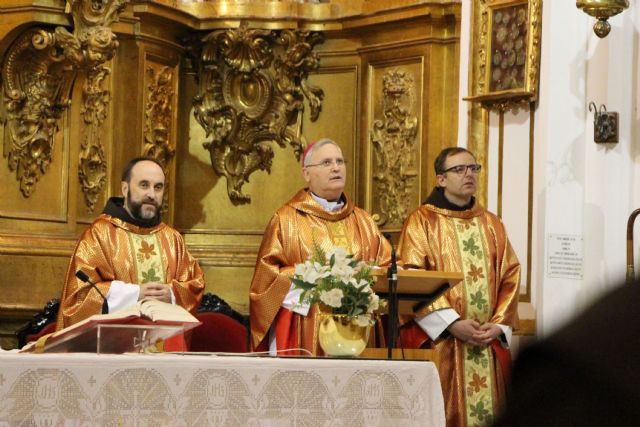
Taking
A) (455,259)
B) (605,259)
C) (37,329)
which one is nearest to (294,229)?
(455,259)

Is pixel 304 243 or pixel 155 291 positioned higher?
pixel 304 243

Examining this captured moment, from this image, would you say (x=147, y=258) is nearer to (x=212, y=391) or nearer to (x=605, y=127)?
(x=212, y=391)

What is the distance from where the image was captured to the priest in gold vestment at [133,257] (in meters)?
5.91

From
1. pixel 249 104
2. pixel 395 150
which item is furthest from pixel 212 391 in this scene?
pixel 249 104

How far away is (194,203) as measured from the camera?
8547 mm

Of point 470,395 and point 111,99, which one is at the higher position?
point 111,99

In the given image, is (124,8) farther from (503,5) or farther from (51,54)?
(503,5)

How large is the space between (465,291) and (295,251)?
992mm

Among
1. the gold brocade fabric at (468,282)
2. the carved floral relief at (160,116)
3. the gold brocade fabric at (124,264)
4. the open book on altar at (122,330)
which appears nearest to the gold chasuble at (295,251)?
the gold brocade fabric at (468,282)

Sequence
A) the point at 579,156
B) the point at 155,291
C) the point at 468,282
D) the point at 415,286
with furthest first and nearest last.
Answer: the point at 579,156 → the point at 468,282 → the point at 155,291 → the point at 415,286

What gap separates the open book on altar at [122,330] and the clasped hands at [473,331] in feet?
7.08

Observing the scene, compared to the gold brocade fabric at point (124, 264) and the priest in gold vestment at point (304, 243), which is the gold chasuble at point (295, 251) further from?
the gold brocade fabric at point (124, 264)

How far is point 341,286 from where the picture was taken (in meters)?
5.07

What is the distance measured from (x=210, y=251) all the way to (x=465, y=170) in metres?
2.48
